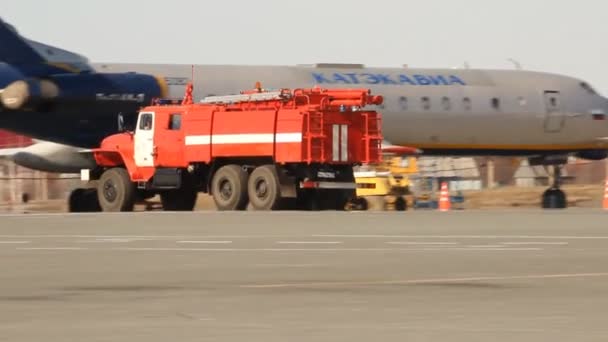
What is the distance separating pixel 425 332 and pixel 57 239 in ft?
42.6

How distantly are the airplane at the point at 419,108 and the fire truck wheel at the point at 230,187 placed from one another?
6.78 metres

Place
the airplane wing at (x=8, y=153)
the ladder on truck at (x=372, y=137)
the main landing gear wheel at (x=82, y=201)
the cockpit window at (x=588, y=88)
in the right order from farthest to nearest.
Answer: the cockpit window at (x=588, y=88)
the airplane wing at (x=8, y=153)
the main landing gear wheel at (x=82, y=201)
the ladder on truck at (x=372, y=137)

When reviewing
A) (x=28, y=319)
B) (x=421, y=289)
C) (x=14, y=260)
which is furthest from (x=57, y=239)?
(x=28, y=319)

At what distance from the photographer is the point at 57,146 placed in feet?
144

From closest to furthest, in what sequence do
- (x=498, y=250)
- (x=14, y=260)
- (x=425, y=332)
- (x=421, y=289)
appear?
(x=425, y=332), (x=421, y=289), (x=14, y=260), (x=498, y=250)

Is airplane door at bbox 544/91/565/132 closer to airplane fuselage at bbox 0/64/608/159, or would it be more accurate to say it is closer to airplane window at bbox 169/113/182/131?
airplane fuselage at bbox 0/64/608/159

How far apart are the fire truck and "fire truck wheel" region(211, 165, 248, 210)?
0.02m

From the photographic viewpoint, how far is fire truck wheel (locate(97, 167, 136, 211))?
3678cm

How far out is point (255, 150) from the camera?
34.8 meters

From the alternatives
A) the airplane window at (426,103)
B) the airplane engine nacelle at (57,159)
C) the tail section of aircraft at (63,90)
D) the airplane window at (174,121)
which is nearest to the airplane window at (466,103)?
the airplane window at (426,103)

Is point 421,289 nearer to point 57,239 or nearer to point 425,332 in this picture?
point 425,332

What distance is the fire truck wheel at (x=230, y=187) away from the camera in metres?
34.4

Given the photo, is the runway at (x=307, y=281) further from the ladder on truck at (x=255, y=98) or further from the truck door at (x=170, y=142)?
the truck door at (x=170, y=142)

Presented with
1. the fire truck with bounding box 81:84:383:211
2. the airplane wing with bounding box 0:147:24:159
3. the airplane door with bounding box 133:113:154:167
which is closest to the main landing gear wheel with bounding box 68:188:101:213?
the fire truck with bounding box 81:84:383:211
